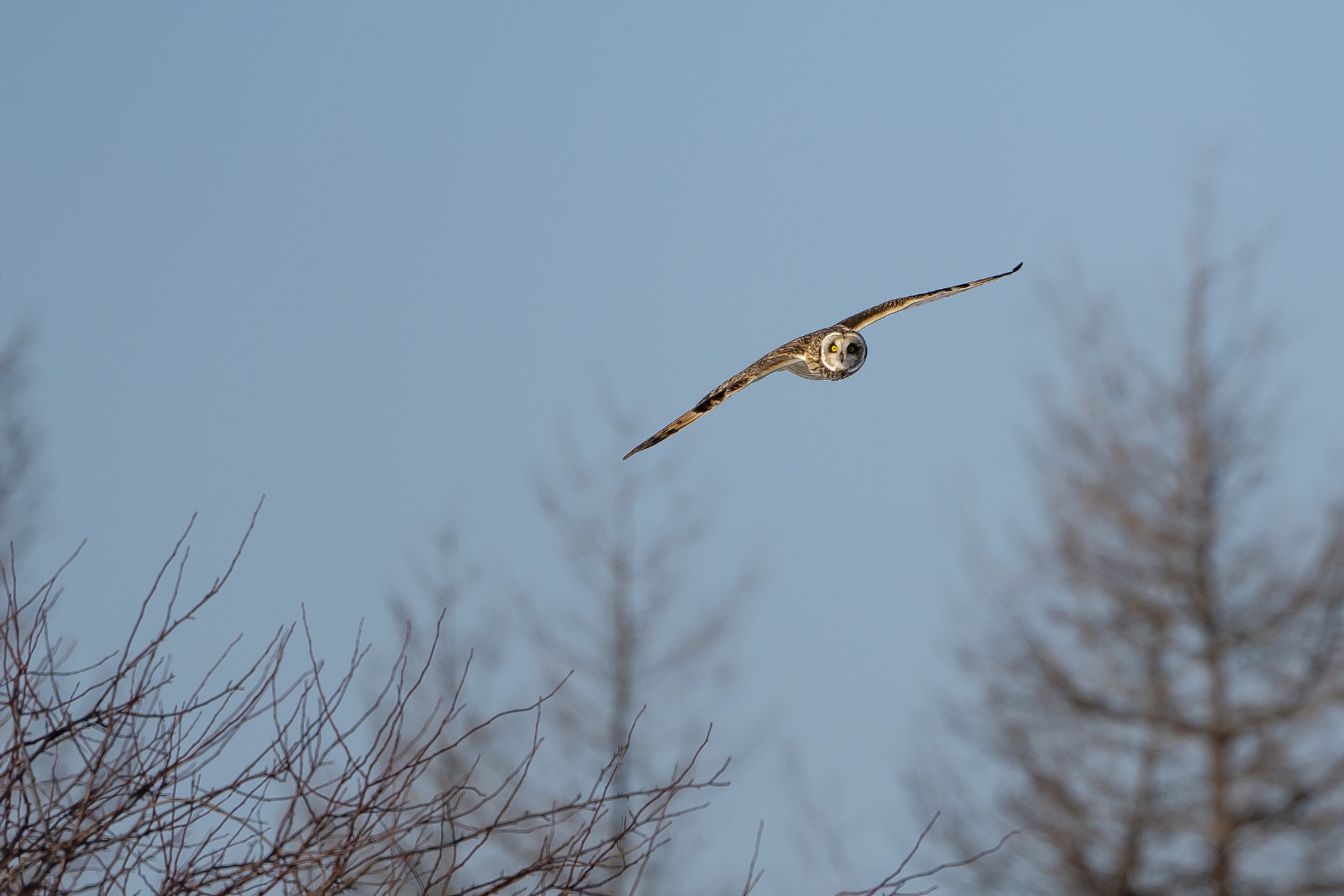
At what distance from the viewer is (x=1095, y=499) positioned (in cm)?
863

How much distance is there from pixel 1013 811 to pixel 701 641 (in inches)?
130

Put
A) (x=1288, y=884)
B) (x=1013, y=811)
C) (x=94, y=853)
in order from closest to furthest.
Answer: (x=94, y=853), (x=1288, y=884), (x=1013, y=811)

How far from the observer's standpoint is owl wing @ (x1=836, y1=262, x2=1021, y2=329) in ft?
16.4

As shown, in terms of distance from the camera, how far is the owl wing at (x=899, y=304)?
16.4 feet

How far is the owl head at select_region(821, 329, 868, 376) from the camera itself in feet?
16.2

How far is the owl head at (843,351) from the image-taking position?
493 cm

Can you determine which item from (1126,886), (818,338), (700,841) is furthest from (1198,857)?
→ (818,338)

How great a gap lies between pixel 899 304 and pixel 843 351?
332mm

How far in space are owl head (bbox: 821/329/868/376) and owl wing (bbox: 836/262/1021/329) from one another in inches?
2.8

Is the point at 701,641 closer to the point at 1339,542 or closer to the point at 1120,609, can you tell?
the point at 1120,609

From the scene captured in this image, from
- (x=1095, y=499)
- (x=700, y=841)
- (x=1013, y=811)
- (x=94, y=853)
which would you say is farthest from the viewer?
(x=700, y=841)

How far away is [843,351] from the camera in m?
4.95

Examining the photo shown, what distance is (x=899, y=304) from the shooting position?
5.14 m

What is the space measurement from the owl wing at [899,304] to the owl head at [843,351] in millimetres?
71
